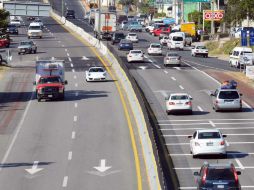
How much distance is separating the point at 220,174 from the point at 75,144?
15786 millimetres

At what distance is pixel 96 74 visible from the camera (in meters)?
74.8

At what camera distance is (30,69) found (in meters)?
87.4

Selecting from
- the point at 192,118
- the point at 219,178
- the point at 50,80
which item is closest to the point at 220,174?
the point at 219,178

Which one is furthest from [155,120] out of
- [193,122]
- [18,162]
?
[18,162]

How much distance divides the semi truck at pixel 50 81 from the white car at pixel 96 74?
25.8 ft

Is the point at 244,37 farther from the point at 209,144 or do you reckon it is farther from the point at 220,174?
the point at 220,174

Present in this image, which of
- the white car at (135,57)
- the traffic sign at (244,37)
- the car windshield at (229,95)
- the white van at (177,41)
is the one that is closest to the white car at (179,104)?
the car windshield at (229,95)

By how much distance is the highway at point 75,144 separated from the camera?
3622cm

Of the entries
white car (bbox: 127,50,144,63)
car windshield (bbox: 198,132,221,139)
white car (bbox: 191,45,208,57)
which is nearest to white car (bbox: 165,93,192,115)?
car windshield (bbox: 198,132,221,139)

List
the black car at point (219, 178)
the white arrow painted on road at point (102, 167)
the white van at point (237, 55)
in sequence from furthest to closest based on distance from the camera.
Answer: the white van at point (237, 55) → the white arrow painted on road at point (102, 167) → the black car at point (219, 178)

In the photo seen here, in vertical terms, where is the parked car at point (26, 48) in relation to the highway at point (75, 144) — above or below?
above

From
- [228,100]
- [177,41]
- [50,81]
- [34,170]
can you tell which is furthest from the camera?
[177,41]

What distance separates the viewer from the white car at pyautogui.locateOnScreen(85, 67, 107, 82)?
245 ft

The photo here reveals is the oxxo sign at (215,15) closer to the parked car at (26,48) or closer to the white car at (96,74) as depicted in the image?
the parked car at (26,48)
